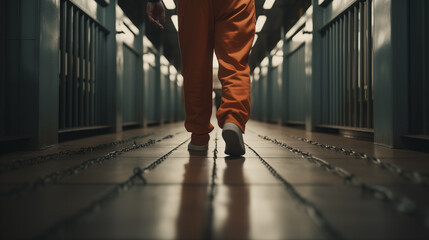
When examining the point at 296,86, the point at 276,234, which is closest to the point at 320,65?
the point at 296,86

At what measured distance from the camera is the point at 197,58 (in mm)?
1927

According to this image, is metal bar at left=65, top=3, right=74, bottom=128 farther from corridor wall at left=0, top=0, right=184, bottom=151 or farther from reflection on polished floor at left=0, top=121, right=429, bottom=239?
reflection on polished floor at left=0, top=121, right=429, bottom=239

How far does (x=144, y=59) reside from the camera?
664 cm

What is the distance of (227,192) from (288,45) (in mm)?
6713

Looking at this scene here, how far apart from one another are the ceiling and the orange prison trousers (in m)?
3.26

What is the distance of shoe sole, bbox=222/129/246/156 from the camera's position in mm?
1670

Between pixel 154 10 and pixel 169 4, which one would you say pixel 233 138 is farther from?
pixel 169 4

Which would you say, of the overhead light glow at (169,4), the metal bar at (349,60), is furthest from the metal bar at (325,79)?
the overhead light glow at (169,4)

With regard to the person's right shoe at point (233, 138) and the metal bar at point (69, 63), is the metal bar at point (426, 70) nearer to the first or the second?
the person's right shoe at point (233, 138)

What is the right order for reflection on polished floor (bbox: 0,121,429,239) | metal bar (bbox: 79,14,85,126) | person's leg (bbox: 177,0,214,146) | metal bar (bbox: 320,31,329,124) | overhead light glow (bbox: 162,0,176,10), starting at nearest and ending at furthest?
reflection on polished floor (bbox: 0,121,429,239) < person's leg (bbox: 177,0,214,146) < metal bar (bbox: 79,14,85,126) < metal bar (bbox: 320,31,329,124) < overhead light glow (bbox: 162,0,176,10)

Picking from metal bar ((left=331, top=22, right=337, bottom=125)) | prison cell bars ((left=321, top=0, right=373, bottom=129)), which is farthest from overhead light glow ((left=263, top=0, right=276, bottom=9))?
metal bar ((left=331, top=22, right=337, bottom=125))

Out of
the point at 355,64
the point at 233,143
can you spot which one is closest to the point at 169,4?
the point at 355,64

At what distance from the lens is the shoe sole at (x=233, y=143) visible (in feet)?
5.48

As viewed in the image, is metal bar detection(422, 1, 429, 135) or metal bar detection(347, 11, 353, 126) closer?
metal bar detection(422, 1, 429, 135)
